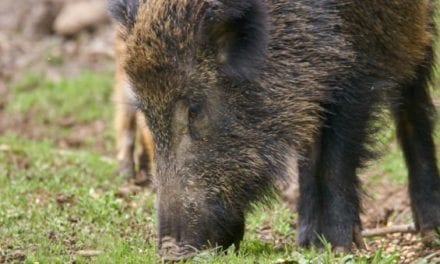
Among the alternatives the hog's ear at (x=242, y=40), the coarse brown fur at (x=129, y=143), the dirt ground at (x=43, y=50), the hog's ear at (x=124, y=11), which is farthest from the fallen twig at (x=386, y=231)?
the dirt ground at (x=43, y=50)

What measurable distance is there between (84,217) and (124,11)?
60.4 inches

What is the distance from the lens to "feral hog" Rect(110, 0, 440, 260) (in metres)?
6.15

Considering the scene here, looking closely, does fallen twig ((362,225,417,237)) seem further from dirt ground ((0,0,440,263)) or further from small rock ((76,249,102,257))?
dirt ground ((0,0,440,263))

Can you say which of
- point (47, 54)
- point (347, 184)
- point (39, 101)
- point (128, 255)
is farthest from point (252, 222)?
point (47, 54)

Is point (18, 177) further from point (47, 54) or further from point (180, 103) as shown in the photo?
point (47, 54)

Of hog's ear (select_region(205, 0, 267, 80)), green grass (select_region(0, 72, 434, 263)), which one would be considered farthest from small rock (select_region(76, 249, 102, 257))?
hog's ear (select_region(205, 0, 267, 80))

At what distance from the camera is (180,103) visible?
246 inches

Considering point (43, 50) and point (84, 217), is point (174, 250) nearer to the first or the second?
point (84, 217)

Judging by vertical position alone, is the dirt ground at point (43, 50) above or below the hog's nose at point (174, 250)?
above

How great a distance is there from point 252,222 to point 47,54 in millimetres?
7865

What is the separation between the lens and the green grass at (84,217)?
6086 millimetres

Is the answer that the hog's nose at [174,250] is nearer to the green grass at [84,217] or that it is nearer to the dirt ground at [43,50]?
the green grass at [84,217]

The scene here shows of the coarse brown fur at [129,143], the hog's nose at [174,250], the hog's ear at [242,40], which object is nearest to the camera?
the hog's nose at [174,250]

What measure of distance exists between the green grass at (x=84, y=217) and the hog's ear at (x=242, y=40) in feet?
2.87
